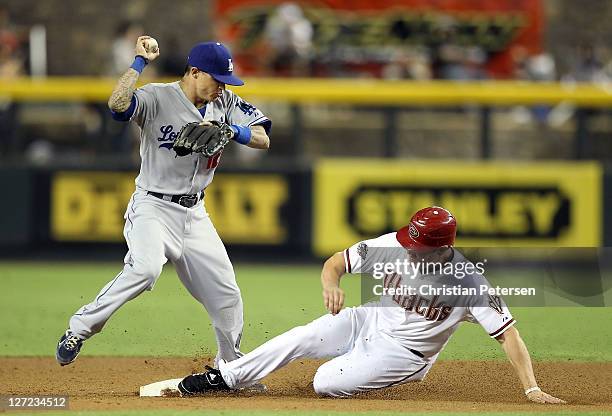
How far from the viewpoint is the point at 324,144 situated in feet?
51.2

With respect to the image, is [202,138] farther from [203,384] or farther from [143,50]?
[203,384]

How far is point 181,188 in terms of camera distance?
6707mm

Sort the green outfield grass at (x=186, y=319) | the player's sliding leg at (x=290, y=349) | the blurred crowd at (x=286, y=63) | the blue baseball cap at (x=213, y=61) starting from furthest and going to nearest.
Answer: the blurred crowd at (x=286, y=63) → the green outfield grass at (x=186, y=319) → the blue baseball cap at (x=213, y=61) → the player's sliding leg at (x=290, y=349)

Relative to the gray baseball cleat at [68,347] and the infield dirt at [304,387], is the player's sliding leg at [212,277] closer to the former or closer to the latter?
the infield dirt at [304,387]

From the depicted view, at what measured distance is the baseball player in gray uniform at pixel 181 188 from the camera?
647 cm

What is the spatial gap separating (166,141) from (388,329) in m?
1.66

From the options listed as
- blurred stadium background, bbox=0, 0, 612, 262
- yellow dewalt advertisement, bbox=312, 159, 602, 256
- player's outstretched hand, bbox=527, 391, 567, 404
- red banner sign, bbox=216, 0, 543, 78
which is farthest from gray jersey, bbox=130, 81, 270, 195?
red banner sign, bbox=216, 0, 543, 78

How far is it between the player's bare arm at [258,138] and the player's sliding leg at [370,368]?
1.32 meters

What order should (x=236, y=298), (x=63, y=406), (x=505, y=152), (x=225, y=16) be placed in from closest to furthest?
1. (x=63, y=406)
2. (x=236, y=298)
3. (x=505, y=152)
4. (x=225, y=16)

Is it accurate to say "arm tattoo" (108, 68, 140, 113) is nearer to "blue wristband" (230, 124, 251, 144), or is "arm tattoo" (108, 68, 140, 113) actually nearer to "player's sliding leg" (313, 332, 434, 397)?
"blue wristband" (230, 124, 251, 144)

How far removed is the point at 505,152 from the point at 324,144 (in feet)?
8.45

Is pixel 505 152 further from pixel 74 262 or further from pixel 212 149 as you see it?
pixel 212 149

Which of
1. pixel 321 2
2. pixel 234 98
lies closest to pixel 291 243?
pixel 234 98

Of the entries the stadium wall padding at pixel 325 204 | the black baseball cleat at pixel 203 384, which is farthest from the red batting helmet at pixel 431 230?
the stadium wall padding at pixel 325 204
